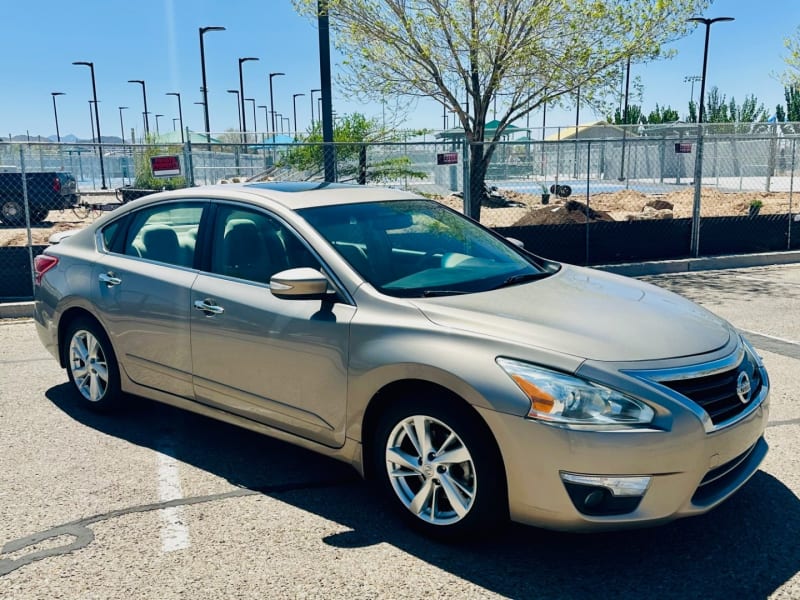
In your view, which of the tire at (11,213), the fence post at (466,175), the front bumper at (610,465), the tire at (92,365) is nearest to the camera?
the front bumper at (610,465)

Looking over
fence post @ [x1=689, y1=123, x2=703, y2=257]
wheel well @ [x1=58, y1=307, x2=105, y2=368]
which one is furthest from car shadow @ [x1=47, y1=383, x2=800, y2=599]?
fence post @ [x1=689, y1=123, x2=703, y2=257]

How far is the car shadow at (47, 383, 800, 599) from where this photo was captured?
10.4ft

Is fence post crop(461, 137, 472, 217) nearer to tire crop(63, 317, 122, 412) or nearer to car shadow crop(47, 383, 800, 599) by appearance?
tire crop(63, 317, 122, 412)

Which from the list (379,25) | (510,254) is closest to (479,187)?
(379,25)

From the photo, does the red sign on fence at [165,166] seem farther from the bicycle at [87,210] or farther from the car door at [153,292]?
the bicycle at [87,210]

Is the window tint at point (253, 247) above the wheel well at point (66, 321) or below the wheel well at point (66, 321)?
above

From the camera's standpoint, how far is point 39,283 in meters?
5.65

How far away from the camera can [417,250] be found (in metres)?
4.36

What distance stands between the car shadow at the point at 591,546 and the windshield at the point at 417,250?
1.13m

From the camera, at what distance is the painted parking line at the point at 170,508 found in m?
3.58

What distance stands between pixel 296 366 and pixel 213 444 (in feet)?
4.14

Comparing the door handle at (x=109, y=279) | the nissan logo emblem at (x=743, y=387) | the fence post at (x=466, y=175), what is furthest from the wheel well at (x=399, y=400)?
the fence post at (x=466, y=175)

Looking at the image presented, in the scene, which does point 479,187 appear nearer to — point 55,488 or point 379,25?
point 379,25

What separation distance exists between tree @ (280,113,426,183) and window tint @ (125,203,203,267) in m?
6.77
